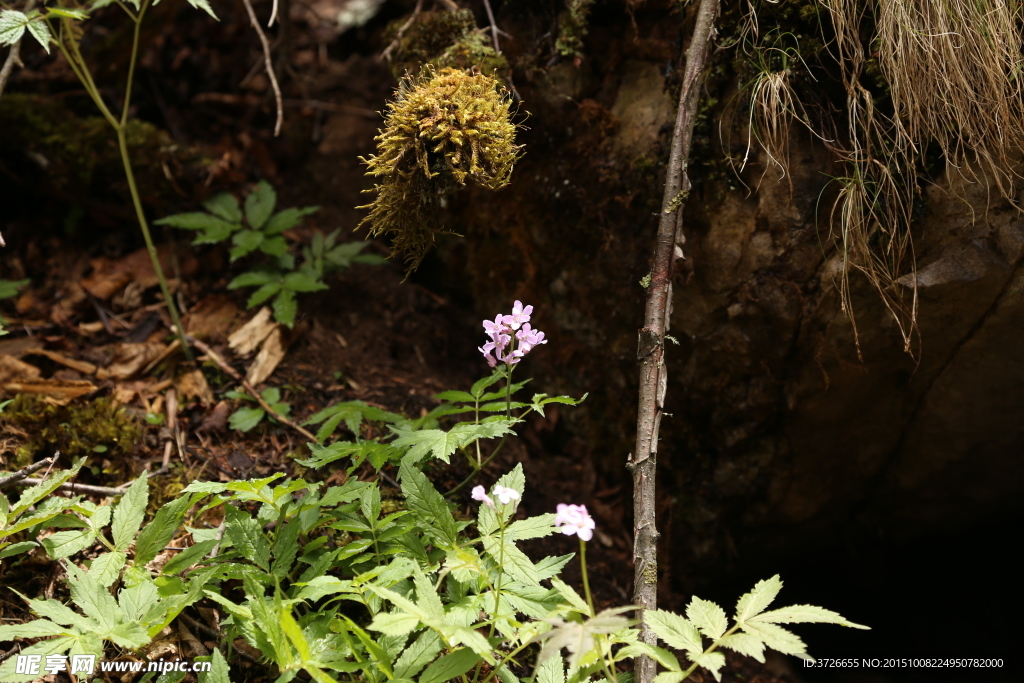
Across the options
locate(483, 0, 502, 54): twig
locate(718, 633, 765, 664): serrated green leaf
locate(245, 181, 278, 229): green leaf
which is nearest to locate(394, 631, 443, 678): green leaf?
locate(718, 633, 765, 664): serrated green leaf

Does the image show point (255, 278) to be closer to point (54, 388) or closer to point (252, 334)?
point (252, 334)

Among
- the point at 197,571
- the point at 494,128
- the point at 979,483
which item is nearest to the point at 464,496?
the point at 197,571

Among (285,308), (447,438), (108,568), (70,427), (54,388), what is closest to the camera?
(108,568)

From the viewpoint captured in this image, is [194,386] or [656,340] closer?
[656,340]

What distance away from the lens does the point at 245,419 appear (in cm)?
266

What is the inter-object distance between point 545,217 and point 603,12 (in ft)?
2.88

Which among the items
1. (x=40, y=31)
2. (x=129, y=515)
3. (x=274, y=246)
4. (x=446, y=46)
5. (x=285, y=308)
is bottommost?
(x=129, y=515)

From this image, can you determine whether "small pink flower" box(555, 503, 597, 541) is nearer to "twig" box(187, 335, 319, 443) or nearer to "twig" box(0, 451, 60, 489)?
"twig" box(187, 335, 319, 443)

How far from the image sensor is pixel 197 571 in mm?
1968

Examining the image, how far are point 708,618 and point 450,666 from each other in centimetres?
64

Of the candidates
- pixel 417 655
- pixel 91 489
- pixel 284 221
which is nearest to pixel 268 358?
pixel 284 221

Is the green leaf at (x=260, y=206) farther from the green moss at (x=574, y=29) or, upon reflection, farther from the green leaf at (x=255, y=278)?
the green moss at (x=574, y=29)

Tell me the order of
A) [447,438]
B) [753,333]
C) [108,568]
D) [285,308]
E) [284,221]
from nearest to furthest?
[108,568], [447,438], [753,333], [285,308], [284,221]

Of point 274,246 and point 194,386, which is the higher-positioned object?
point 274,246
